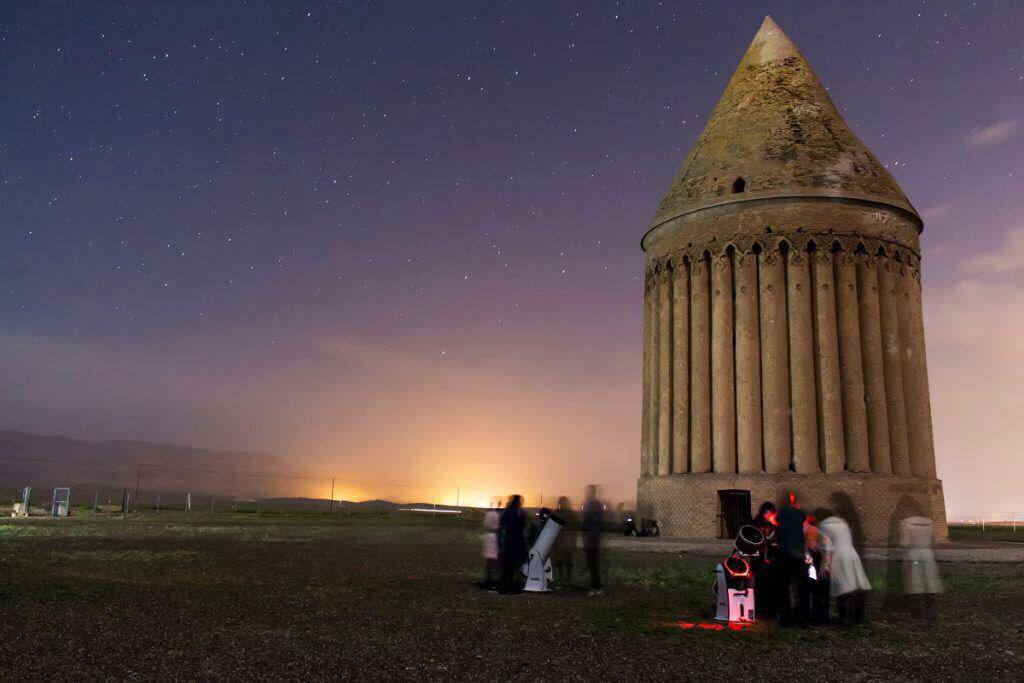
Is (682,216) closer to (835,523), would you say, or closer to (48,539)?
(835,523)

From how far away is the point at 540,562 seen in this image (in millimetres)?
14523

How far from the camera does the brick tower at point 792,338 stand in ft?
89.7

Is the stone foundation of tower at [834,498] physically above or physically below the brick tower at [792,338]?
below

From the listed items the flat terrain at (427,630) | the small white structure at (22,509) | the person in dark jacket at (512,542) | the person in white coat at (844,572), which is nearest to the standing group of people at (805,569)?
the person in white coat at (844,572)

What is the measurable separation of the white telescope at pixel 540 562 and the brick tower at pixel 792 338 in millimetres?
14240

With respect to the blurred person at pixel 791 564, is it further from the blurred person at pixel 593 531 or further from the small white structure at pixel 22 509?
the small white structure at pixel 22 509

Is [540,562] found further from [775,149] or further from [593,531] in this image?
[775,149]

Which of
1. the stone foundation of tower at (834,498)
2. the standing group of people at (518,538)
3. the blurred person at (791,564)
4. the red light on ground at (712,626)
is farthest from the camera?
the stone foundation of tower at (834,498)

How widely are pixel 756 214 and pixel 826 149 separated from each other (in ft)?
12.2

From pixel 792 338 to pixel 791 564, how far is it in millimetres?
17986

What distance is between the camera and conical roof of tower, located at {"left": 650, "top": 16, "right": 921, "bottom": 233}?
29.0 metres

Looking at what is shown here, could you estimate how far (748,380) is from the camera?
28141mm

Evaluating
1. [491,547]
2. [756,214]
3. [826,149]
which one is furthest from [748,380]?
[491,547]

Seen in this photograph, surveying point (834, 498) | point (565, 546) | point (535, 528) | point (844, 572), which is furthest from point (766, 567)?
point (834, 498)
